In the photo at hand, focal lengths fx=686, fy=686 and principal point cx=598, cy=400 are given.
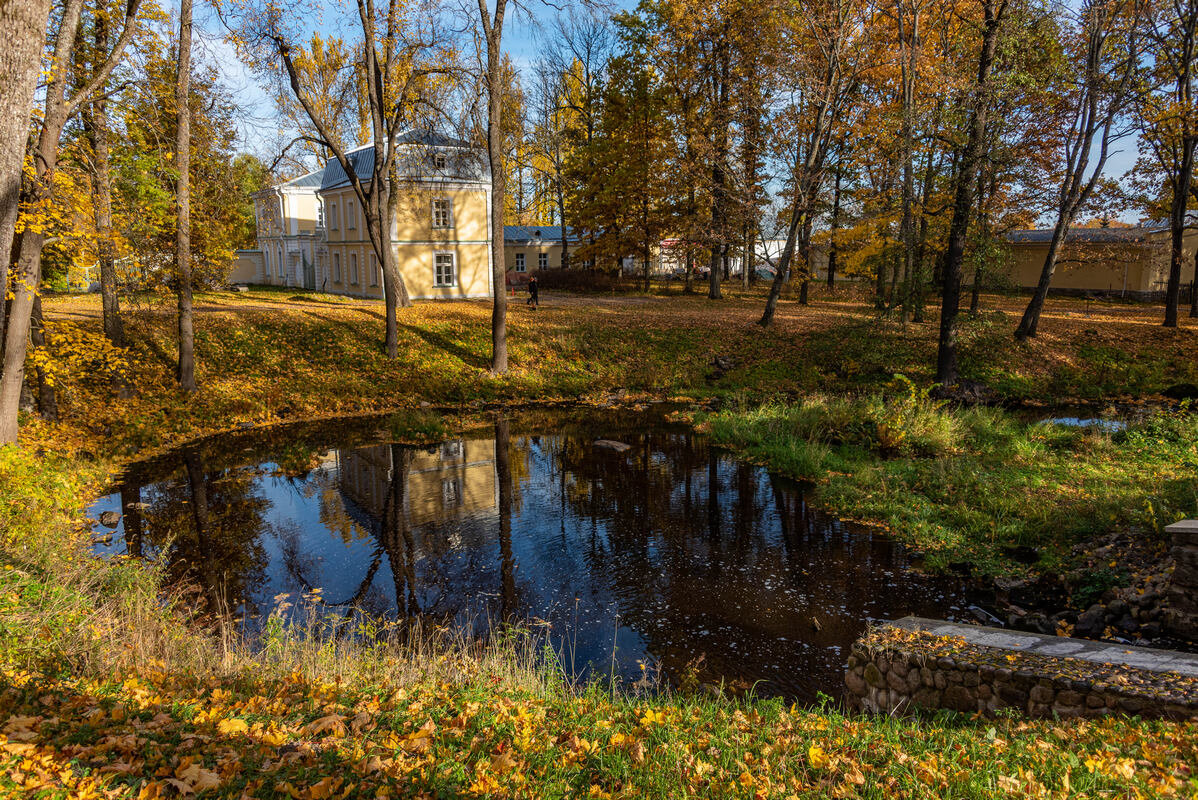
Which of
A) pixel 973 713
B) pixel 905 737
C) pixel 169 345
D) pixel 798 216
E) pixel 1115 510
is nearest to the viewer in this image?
pixel 905 737

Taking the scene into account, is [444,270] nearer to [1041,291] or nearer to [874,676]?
[1041,291]

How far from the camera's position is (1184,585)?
6.96m

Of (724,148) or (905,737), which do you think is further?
(724,148)

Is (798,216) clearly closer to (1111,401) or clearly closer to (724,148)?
(724,148)

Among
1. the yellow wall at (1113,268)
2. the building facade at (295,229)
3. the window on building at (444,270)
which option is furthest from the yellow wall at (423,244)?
the yellow wall at (1113,268)

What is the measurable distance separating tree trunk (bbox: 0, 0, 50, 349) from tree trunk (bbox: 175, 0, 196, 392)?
812 centimetres

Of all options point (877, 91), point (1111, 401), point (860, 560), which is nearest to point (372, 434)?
A: point (860, 560)

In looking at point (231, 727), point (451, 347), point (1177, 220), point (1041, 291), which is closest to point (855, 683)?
point (231, 727)

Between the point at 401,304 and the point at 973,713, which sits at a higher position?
the point at 401,304

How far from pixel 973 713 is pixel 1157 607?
3601 mm

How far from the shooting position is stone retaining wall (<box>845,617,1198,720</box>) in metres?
4.75

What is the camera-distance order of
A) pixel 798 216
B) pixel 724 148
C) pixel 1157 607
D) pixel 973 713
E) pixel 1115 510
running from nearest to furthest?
pixel 973 713 < pixel 1157 607 < pixel 1115 510 < pixel 798 216 < pixel 724 148

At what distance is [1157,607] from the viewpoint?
23.6 feet

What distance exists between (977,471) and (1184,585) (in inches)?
188
